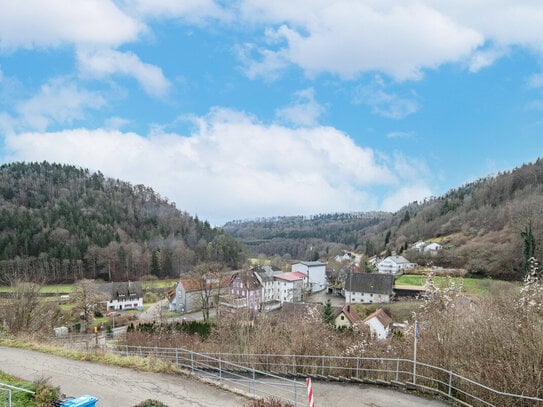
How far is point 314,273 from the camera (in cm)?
7956

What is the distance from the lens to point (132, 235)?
108125 millimetres

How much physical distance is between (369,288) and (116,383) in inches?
1950

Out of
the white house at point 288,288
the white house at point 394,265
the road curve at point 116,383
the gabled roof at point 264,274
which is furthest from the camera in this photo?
the white house at point 394,265

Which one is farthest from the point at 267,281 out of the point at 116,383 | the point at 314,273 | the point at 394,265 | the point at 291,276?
the point at 116,383

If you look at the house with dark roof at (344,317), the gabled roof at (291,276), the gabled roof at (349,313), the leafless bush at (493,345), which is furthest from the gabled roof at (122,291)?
the leafless bush at (493,345)

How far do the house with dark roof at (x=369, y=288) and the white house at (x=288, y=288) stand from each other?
443 inches

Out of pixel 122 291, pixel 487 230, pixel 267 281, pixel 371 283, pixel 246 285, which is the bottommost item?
pixel 122 291

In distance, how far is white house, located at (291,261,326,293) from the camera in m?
78.1

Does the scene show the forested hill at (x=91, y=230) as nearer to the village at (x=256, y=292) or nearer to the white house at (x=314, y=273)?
the village at (x=256, y=292)

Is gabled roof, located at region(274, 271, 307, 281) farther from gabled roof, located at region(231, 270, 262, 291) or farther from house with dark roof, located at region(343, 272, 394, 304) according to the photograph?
house with dark roof, located at region(343, 272, 394, 304)

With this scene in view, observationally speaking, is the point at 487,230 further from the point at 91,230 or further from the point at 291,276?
the point at 91,230

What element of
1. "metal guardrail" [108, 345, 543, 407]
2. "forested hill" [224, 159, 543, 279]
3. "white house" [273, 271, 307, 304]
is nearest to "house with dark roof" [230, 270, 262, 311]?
"white house" [273, 271, 307, 304]

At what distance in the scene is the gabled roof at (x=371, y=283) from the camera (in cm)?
5541

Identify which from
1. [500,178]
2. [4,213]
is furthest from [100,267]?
[500,178]
